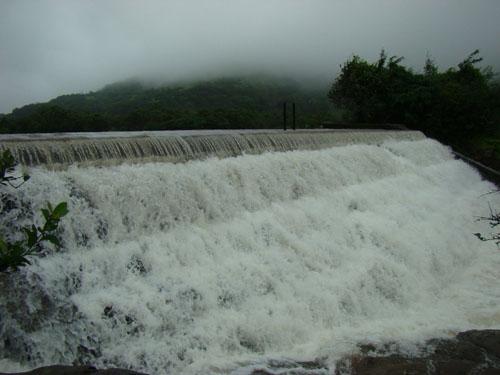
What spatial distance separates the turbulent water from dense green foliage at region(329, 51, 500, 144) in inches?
418

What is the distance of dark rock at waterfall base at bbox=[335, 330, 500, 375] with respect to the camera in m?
3.89

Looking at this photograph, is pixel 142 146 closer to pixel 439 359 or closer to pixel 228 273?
pixel 228 273

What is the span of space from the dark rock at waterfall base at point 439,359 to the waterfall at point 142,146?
12.6 ft

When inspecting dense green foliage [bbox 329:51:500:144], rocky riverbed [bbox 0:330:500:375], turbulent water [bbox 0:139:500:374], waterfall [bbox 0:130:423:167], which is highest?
dense green foliage [bbox 329:51:500:144]

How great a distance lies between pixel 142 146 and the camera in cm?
659

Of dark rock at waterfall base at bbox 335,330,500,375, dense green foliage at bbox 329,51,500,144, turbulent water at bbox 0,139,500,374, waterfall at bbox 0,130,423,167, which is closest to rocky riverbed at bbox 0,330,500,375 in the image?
dark rock at waterfall base at bbox 335,330,500,375

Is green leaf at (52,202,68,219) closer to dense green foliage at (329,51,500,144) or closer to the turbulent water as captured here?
the turbulent water

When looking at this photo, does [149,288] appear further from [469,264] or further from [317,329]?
[469,264]

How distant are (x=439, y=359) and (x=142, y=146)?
4592mm

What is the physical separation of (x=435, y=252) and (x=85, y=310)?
5.58 metres

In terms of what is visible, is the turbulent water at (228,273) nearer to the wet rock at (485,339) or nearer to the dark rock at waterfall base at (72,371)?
the wet rock at (485,339)

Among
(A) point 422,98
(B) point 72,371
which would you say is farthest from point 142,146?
(A) point 422,98

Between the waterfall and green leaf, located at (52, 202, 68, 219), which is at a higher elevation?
the waterfall

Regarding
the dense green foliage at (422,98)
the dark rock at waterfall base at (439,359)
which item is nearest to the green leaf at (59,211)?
the dark rock at waterfall base at (439,359)
